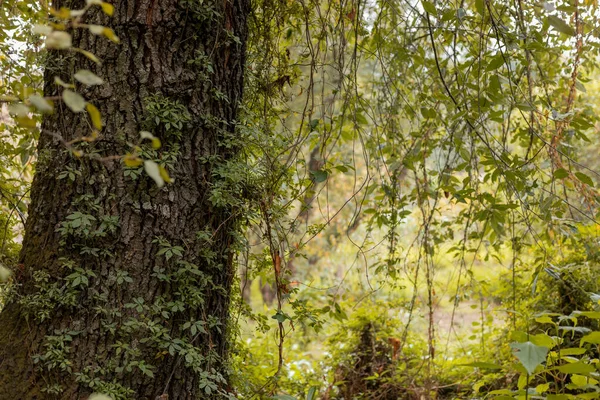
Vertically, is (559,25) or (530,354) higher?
(559,25)

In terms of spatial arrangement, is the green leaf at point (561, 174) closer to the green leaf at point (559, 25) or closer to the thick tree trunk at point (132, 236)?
the green leaf at point (559, 25)

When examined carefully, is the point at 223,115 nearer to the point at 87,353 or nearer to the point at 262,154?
the point at 262,154

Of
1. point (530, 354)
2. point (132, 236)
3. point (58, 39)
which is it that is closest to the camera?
point (58, 39)

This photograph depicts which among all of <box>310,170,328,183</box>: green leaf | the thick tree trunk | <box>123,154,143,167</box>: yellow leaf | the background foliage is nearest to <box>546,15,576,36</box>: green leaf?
the background foliage

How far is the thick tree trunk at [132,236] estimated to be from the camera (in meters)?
1.60

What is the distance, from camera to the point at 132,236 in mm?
1667

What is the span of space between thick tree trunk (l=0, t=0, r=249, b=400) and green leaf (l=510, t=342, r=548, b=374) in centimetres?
87

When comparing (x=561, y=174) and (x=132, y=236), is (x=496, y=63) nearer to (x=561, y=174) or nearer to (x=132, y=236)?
(x=561, y=174)

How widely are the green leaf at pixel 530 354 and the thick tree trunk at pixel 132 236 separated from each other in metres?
0.87

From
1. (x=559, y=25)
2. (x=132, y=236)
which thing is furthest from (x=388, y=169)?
(x=132, y=236)

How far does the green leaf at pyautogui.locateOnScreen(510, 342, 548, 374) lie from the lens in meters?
1.51

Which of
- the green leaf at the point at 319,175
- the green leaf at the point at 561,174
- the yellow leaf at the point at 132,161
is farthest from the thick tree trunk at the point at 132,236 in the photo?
the green leaf at the point at 561,174

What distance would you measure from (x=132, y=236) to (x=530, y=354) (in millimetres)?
1180

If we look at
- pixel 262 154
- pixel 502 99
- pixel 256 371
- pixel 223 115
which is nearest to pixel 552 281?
pixel 502 99
